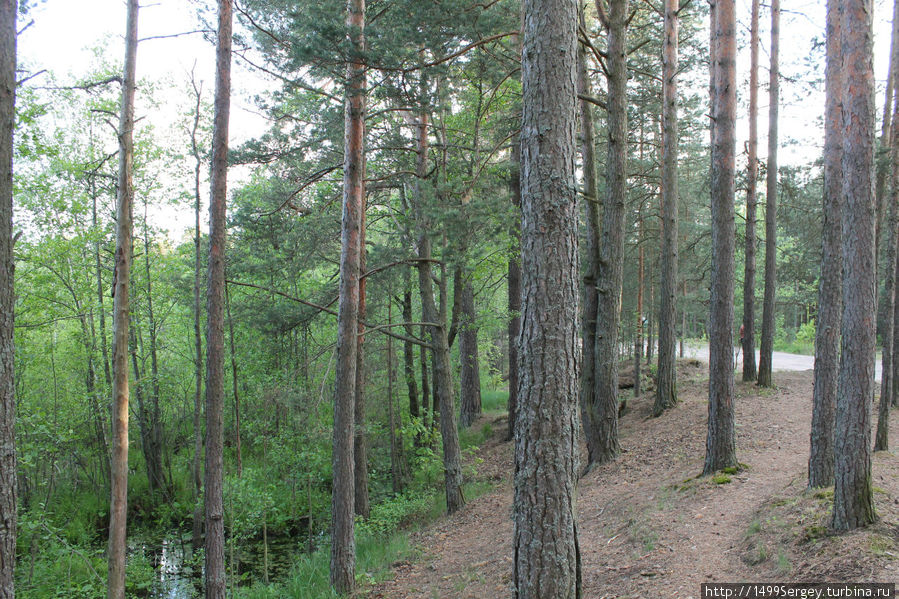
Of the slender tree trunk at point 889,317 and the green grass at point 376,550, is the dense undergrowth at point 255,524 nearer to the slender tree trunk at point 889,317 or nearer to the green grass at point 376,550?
the green grass at point 376,550

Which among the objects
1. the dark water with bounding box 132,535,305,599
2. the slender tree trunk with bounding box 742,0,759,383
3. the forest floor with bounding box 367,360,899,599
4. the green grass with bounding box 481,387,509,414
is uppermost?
the slender tree trunk with bounding box 742,0,759,383

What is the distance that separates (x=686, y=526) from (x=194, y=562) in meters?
11.9

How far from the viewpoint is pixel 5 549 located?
368 cm

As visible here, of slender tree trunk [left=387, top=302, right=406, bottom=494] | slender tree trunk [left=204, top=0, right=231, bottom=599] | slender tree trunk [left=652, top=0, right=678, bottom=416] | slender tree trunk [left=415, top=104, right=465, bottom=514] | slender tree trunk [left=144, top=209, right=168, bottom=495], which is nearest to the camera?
slender tree trunk [left=204, top=0, right=231, bottom=599]

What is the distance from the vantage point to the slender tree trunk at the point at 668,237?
10864 millimetres

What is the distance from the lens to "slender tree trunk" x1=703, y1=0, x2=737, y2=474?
7191 millimetres

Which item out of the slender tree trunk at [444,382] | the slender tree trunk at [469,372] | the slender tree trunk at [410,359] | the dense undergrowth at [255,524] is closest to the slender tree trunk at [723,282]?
the slender tree trunk at [444,382]

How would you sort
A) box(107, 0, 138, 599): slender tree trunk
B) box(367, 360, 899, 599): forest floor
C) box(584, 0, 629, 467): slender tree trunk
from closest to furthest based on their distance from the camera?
box(367, 360, 899, 599): forest floor
box(107, 0, 138, 599): slender tree trunk
box(584, 0, 629, 467): slender tree trunk

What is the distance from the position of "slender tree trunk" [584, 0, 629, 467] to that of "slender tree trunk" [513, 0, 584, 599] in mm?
5076

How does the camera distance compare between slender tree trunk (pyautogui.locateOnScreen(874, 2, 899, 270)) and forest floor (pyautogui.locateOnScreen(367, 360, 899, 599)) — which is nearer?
forest floor (pyautogui.locateOnScreen(367, 360, 899, 599))

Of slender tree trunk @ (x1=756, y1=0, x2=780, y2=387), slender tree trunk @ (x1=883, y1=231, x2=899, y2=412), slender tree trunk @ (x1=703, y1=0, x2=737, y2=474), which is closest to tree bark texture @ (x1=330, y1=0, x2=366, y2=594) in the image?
slender tree trunk @ (x1=703, y1=0, x2=737, y2=474)

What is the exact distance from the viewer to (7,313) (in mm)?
3873

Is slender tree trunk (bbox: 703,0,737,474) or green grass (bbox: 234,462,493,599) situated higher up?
slender tree trunk (bbox: 703,0,737,474)

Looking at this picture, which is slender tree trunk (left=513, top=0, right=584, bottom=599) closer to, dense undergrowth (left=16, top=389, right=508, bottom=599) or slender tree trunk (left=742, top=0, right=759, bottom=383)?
dense undergrowth (left=16, top=389, right=508, bottom=599)
